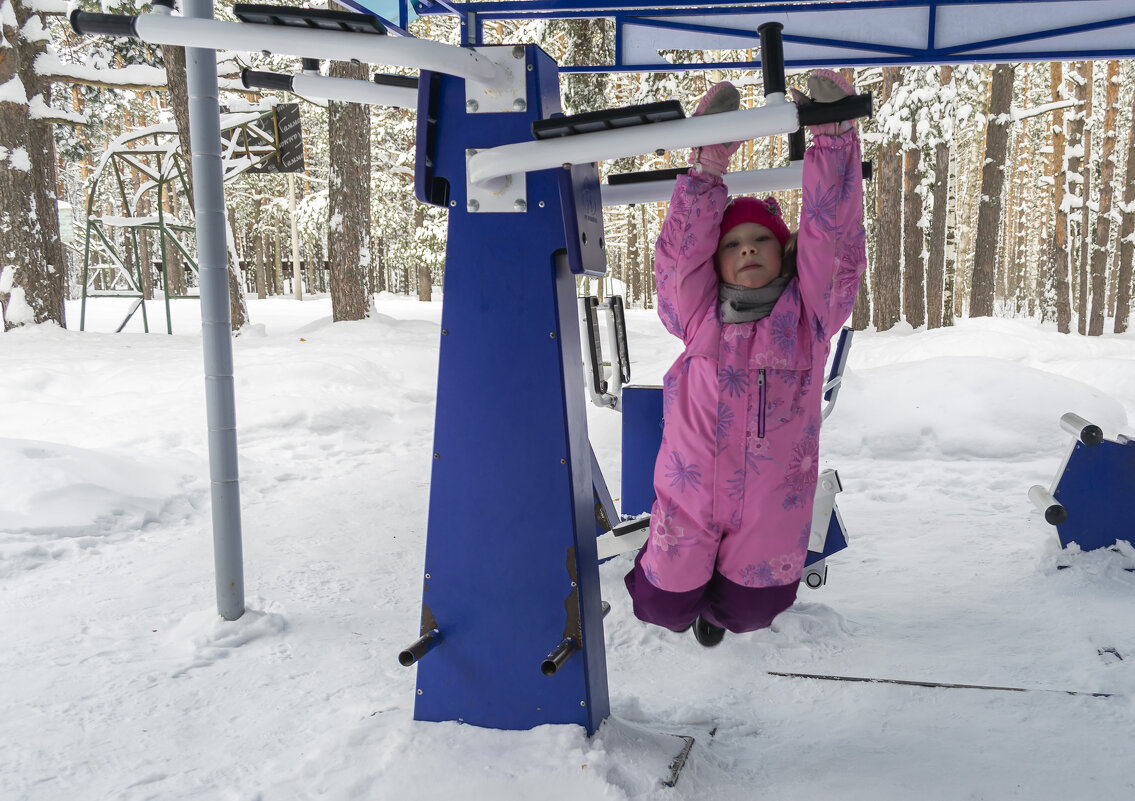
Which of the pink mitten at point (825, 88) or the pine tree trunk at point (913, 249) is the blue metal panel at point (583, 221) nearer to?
the pink mitten at point (825, 88)

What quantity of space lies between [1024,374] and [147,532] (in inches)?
234

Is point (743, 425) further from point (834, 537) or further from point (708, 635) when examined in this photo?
point (834, 537)

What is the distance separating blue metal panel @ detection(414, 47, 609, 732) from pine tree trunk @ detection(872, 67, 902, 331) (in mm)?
13859

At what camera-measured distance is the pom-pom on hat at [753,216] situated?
2002 mm

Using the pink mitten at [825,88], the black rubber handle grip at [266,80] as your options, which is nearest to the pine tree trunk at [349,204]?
the black rubber handle grip at [266,80]

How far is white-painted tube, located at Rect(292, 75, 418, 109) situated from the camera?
2035 mm

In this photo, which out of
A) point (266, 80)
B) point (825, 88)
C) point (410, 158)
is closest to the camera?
point (825, 88)

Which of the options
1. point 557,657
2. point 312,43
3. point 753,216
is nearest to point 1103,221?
point 753,216

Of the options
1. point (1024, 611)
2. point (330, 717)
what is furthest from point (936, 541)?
point (330, 717)

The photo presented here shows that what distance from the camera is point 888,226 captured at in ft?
46.5

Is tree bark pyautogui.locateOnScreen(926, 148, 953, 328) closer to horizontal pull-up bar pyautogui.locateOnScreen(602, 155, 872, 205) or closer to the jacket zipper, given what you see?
horizontal pull-up bar pyautogui.locateOnScreen(602, 155, 872, 205)

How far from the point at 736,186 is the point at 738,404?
764mm

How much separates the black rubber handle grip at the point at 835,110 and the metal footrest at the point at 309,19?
2.68ft

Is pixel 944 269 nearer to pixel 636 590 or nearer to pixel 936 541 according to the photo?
pixel 936 541
